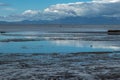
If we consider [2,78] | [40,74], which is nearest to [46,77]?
[40,74]

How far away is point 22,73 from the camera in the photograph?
21188 mm

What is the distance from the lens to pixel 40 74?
20844mm

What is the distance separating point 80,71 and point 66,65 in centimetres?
331

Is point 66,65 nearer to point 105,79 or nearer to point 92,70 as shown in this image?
point 92,70

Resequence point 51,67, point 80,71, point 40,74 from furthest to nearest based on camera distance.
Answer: point 51,67 < point 80,71 < point 40,74

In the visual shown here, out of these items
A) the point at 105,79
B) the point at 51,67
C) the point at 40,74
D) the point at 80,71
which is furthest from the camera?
the point at 51,67

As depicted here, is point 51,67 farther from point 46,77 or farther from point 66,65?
point 46,77

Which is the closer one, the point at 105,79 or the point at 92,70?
the point at 105,79

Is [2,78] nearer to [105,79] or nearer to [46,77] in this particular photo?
[46,77]

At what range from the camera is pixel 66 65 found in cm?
2544

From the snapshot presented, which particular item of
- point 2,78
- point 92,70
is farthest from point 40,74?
point 92,70

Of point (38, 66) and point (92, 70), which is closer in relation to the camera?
point (92, 70)

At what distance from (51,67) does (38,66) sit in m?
1.18

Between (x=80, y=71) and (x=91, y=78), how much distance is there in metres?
2.74
